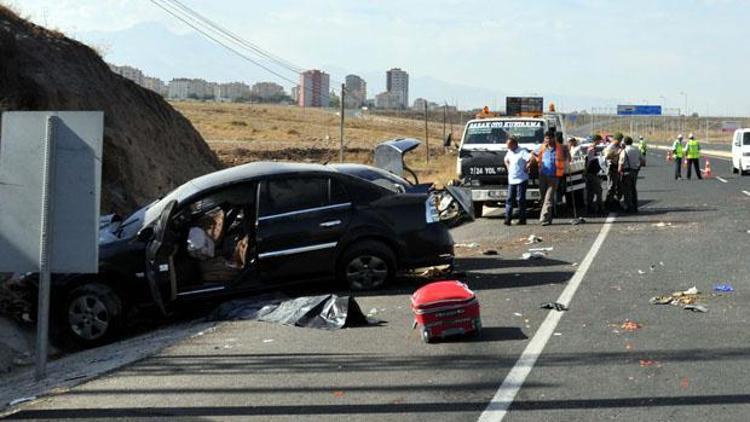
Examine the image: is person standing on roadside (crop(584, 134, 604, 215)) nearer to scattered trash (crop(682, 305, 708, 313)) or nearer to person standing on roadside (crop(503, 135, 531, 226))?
person standing on roadside (crop(503, 135, 531, 226))

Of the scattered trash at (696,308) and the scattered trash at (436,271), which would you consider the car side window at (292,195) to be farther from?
the scattered trash at (696,308)

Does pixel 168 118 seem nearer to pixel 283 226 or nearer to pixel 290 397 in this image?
pixel 283 226

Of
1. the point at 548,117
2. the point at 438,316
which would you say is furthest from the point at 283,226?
the point at 548,117

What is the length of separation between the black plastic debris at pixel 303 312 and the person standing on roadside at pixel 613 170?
12565 millimetres

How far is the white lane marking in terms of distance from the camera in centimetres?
586

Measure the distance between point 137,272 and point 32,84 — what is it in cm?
1073

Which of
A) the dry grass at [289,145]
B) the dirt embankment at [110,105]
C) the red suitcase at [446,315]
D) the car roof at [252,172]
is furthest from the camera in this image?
the dry grass at [289,145]

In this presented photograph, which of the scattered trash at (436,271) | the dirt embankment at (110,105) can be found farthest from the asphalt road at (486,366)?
the dirt embankment at (110,105)

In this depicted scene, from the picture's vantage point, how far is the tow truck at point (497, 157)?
1978 centimetres

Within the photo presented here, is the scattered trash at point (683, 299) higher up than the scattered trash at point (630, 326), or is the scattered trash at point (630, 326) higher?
the scattered trash at point (683, 299)

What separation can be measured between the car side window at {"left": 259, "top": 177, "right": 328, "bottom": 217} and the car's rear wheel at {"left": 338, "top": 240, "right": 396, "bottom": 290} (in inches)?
28.1

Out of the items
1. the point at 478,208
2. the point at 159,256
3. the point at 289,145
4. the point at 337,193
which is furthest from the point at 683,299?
the point at 289,145

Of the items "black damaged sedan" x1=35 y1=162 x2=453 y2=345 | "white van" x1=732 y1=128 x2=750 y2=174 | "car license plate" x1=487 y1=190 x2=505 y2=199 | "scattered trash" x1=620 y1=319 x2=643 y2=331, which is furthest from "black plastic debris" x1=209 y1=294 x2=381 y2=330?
"white van" x1=732 y1=128 x2=750 y2=174

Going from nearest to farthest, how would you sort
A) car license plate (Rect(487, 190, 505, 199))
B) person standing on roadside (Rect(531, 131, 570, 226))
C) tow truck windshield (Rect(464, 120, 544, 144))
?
person standing on roadside (Rect(531, 131, 570, 226))
car license plate (Rect(487, 190, 505, 199))
tow truck windshield (Rect(464, 120, 544, 144))
